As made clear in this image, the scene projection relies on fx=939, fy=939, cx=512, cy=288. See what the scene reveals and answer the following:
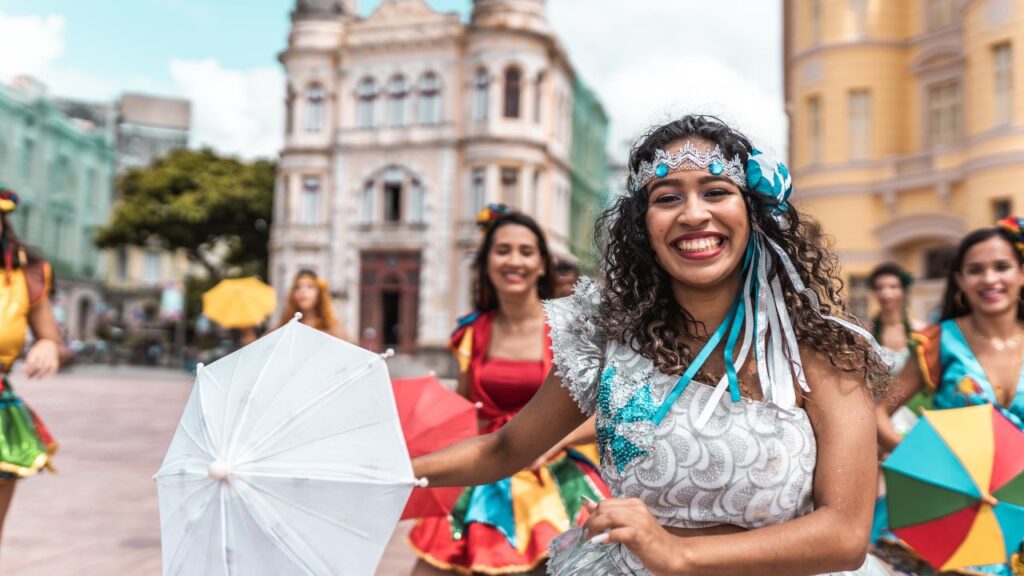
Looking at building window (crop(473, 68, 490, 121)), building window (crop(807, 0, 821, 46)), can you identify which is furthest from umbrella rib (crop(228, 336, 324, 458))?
building window (crop(473, 68, 490, 121))

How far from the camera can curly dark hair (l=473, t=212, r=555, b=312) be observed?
4.69 meters

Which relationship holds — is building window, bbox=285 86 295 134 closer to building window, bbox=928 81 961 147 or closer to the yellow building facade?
the yellow building facade

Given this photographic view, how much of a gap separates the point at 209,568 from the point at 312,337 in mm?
522

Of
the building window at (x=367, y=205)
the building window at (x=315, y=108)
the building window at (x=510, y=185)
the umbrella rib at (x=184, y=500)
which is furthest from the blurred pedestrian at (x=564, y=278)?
the building window at (x=315, y=108)

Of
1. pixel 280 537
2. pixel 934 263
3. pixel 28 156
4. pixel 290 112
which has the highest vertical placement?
pixel 290 112

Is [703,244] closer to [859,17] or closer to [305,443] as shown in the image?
[305,443]

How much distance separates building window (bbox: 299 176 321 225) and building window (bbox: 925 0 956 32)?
22688 mm

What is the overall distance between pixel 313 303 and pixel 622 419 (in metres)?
4.77

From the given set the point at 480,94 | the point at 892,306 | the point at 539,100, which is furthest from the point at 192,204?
the point at 892,306

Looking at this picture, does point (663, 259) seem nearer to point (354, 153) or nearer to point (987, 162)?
point (987, 162)

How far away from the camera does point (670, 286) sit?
2.20 metres

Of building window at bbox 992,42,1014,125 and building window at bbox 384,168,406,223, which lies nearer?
building window at bbox 992,42,1014,125

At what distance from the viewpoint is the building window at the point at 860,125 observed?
70.1 ft

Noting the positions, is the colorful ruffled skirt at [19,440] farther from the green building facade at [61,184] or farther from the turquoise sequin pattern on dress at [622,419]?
the green building facade at [61,184]
